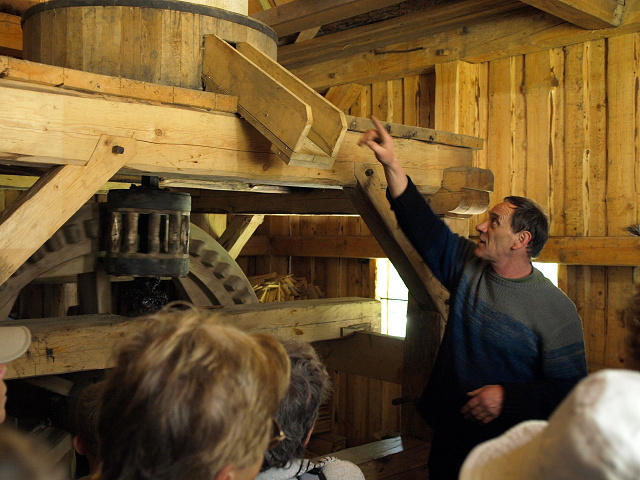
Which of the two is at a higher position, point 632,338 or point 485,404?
point 632,338

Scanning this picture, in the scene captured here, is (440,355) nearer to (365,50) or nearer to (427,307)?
(427,307)

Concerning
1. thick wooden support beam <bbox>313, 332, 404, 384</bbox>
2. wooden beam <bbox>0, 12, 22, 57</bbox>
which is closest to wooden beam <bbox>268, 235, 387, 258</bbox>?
thick wooden support beam <bbox>313, 332, 404, 384</bbox>

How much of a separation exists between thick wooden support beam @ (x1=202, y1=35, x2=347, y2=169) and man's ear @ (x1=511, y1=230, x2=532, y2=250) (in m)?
0.76

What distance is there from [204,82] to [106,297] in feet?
5.76

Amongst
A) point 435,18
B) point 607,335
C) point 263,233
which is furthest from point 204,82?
point 263,233

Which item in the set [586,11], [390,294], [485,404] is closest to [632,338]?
[485,404]

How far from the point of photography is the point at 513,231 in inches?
99.3

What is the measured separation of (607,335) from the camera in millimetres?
4969

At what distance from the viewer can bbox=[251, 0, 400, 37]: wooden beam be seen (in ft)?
15.6

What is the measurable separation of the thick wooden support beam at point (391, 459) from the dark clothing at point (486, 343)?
64cm

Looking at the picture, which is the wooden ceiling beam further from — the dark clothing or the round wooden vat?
the round wooden vat

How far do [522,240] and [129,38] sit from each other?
65.2 inches

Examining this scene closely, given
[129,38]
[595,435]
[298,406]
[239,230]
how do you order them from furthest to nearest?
[239,230]
[129,38]
[298,406]
[595,435]

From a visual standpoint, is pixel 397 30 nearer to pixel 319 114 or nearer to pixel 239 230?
pixel 239 230
